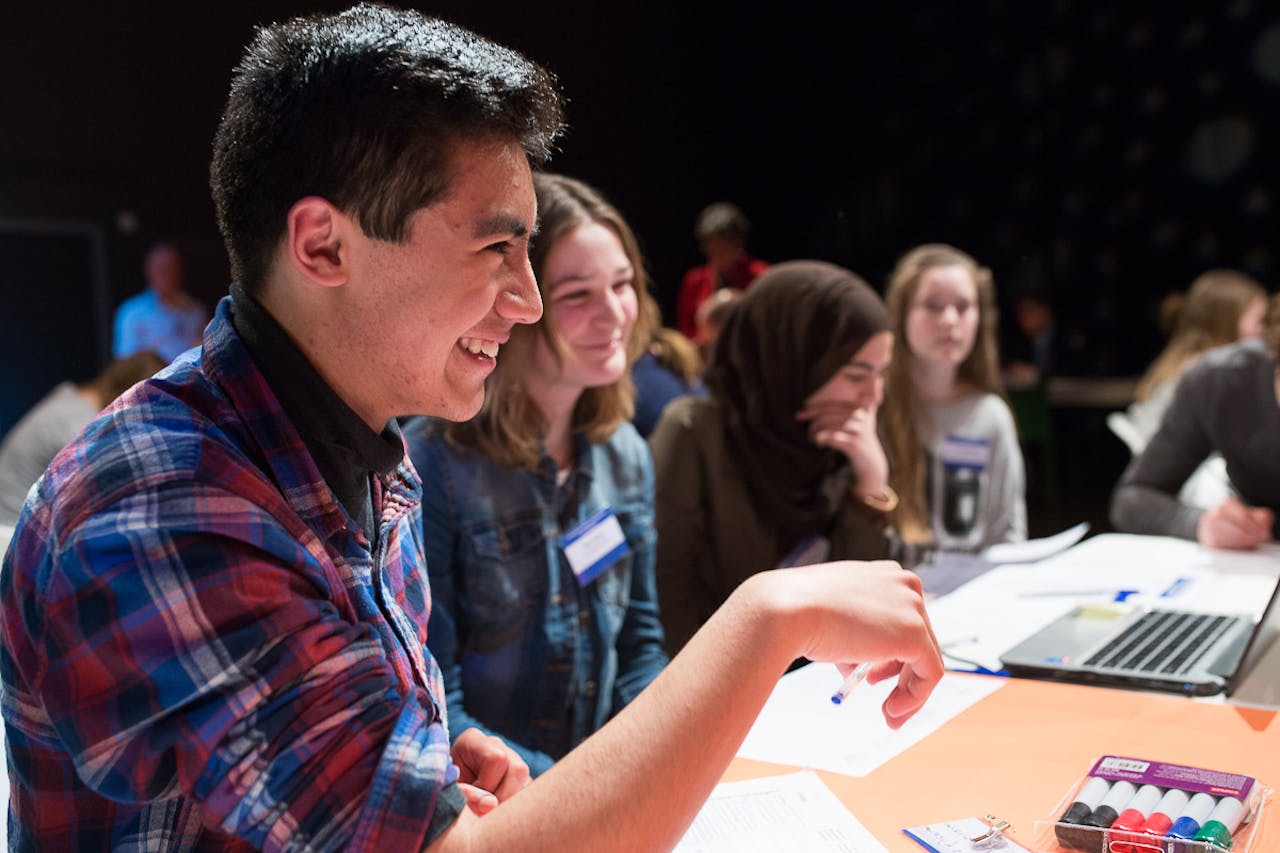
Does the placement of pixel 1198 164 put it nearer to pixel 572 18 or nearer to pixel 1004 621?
pixel 572 18

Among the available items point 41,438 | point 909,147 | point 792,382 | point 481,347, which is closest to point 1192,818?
point 481,347

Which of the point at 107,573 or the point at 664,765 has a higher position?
Result: the point at 107,573

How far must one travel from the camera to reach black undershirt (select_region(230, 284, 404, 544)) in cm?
83

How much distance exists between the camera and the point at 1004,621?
181 centimetres

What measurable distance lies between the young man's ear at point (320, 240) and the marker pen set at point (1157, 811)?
78 cm

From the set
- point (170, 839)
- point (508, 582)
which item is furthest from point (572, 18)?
point (170, 839)

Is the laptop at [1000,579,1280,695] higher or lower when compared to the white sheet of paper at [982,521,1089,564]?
higher

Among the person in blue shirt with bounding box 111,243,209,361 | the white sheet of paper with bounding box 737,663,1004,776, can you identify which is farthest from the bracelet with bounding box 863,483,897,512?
the person in blue shirt with bounding box 111,243,209,361

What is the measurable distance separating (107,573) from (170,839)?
0.22m

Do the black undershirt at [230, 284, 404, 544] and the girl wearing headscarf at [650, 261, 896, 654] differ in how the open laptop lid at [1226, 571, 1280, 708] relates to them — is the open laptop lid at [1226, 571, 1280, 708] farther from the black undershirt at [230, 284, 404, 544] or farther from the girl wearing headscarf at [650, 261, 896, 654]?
the black undershirt at [230, 284, 404, 544]

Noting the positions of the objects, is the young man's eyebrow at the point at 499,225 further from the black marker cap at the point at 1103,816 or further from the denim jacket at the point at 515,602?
the denim jacket at the point at 515,602

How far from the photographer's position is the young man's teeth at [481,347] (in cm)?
88

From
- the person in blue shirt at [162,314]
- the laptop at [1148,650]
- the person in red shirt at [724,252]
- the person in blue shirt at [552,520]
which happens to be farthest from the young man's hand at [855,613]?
the person in blue shirt at [162,314]

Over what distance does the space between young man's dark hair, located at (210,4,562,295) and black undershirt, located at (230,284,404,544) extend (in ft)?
0.13
